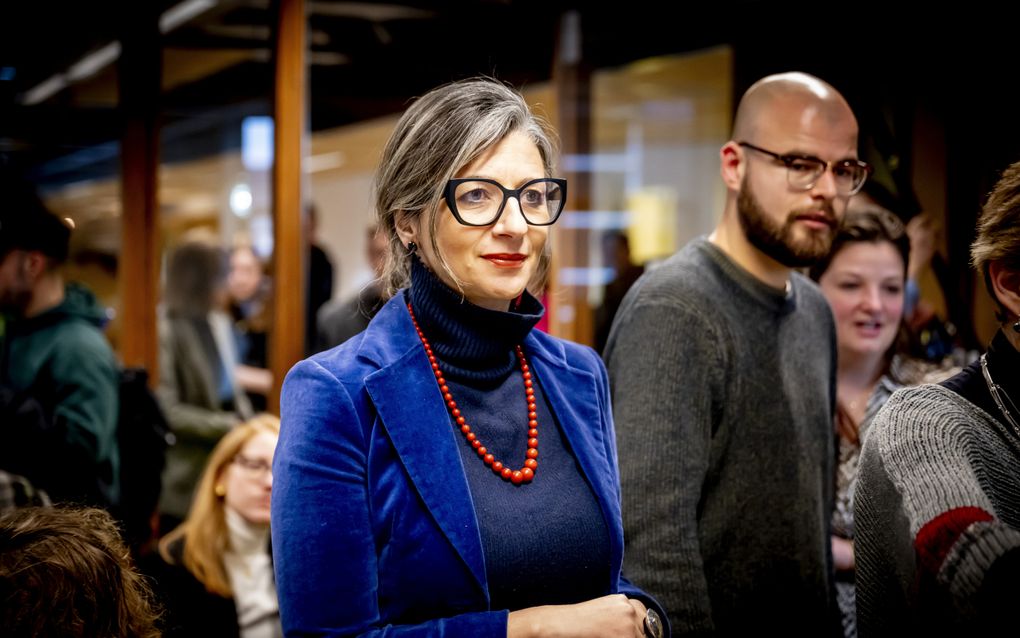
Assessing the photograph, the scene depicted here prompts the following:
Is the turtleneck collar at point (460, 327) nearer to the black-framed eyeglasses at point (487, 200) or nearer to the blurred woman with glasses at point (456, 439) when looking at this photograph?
the blurred woman with glasses at point (456, 439)

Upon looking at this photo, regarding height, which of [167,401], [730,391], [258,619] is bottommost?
[258,619]

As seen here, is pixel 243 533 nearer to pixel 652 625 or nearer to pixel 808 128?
pixel 652 625

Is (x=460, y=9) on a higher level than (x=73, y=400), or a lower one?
higher

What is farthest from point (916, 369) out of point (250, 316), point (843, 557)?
point (250, 316)

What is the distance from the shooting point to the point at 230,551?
293 cm

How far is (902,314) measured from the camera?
8.07 feet

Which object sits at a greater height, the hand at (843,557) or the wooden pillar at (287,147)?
the wooden pillar at (287,147)

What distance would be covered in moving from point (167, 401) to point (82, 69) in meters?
1.67

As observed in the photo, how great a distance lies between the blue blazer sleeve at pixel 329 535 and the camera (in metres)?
1.30

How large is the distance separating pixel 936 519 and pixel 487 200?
698 mm

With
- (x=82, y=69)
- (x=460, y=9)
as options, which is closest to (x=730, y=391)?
(x=460, y=9)

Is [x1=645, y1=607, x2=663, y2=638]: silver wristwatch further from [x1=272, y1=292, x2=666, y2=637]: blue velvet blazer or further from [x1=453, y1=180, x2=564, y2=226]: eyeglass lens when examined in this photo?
[x1=453, y1=180, x2=564, y2=226]: eyeglass lens

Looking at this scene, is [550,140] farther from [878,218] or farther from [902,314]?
[902,314]

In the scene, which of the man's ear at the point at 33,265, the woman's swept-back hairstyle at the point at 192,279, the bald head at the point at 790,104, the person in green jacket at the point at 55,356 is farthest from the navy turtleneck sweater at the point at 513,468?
the woman's swept-back hairstyle at the point at 192,279
